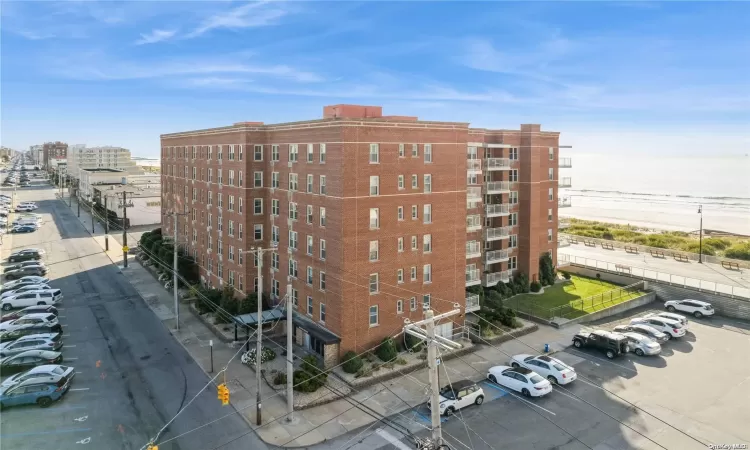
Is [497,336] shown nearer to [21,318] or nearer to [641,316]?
[641,316]

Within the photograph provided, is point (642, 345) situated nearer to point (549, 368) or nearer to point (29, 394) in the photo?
point (549, 368)

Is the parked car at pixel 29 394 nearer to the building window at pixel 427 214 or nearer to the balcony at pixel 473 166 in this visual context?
the building window at pixel 427 214

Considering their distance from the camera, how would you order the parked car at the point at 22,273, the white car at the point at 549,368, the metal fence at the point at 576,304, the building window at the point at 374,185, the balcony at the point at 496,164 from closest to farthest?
the white car at the point at 549,368, the building window at the point at 374,185, the metal fence at the point at 576,304, the balcony at the point at 496,164, the parked car at the point at 22,273

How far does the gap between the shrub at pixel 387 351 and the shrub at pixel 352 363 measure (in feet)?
6.13

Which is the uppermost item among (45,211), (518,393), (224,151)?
(224,151)

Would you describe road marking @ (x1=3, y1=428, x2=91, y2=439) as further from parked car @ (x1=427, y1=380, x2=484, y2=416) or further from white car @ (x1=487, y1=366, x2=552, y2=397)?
white car @ (x1=487, y1=366, x2=552, y2=397)

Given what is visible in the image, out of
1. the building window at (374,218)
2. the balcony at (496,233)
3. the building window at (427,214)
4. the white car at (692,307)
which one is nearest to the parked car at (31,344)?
the building window at (374,218)

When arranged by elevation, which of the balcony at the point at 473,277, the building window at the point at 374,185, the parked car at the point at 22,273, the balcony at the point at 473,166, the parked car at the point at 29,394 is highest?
the balcony at the point at 473,166

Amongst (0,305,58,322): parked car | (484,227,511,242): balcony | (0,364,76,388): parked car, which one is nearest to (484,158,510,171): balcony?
(484,227,511,242): balcony

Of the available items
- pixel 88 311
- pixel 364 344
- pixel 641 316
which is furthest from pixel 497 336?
pixel 88 311

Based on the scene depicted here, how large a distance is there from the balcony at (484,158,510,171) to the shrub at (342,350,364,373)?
25191 mm

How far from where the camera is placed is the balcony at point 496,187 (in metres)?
50.1

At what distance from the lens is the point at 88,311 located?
46312 millimetres

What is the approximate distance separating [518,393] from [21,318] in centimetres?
3843
